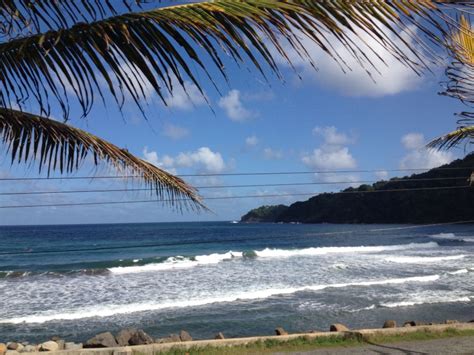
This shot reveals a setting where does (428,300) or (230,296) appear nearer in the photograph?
(428,300)

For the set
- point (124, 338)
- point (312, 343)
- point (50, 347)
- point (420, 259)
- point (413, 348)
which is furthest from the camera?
point (420, 259)

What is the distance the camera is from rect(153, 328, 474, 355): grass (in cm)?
884

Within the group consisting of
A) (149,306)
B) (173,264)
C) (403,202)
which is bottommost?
(149,306)

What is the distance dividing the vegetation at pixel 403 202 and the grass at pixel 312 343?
284 centimetres

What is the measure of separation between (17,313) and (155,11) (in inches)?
681

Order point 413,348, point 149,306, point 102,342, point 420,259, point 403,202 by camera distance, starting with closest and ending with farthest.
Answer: point 413,348 → point 102,342 → point 149,306 → point 420,259 → point 403,202

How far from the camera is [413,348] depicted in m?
9.07

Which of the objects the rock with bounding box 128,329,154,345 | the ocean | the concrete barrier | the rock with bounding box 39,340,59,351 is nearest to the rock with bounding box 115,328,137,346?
the rock with bounding box 128,329,154,345

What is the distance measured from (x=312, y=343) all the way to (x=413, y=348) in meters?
1.75

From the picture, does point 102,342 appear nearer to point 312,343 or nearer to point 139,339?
point 139,339

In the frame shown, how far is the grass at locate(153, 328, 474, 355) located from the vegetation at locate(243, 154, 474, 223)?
2838mm

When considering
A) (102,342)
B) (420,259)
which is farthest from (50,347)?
(420,259)

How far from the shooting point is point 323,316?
15.4 metres

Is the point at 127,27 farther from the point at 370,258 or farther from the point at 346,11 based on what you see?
the point at 370,258
